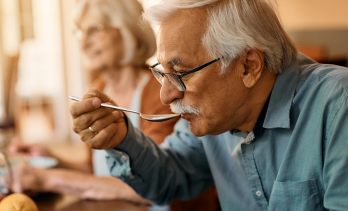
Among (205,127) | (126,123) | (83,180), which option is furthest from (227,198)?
(83,180)

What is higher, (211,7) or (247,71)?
(211,7)

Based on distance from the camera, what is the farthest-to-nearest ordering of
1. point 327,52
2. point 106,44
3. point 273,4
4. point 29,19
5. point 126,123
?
1. point 29,19
2. point 327,52
3. point 106,44
4. point 126,123
5. point 273,4

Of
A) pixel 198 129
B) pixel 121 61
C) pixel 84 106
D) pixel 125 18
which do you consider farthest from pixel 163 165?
pixel 125 18

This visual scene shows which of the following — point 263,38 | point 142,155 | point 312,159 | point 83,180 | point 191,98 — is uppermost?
point 263,38

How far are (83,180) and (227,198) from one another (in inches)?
20.4

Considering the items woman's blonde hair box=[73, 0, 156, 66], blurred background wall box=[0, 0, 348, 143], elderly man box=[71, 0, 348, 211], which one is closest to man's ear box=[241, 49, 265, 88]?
elderly man box=[71, 0, 348, 211]

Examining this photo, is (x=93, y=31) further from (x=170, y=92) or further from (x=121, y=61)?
(x=170, y=92)

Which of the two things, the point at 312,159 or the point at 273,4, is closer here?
the point at 312,159

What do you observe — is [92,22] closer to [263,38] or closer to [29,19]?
[263,38]

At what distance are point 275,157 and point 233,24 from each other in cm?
39

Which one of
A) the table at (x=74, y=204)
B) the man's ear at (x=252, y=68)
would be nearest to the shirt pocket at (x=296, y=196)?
the man's ear at (x=252, y=68)

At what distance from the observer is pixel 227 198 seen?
3.44 feet

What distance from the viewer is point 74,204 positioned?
1.06m

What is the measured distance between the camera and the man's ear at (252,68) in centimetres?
87
